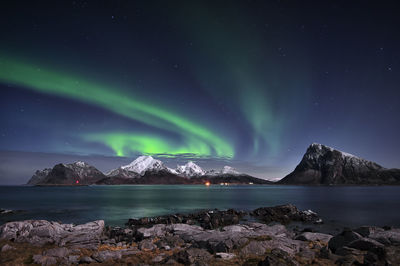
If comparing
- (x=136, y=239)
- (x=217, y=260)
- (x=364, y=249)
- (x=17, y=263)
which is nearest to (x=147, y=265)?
(x=217, y=260)

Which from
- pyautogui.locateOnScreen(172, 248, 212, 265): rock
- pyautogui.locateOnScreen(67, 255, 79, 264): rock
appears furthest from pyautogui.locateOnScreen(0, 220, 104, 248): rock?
pyautogui.locateOnScreen(172, 248, 212, 265): rock

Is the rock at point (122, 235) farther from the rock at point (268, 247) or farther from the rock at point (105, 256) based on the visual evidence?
the rock at point (268, 247)

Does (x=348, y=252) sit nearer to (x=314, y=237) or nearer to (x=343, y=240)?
(x=343, y=240)

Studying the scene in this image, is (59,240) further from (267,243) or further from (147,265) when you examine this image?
(267,243)

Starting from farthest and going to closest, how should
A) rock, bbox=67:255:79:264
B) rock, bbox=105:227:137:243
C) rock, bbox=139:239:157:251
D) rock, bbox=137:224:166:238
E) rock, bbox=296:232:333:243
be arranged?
rock, bbox=137:224:166:238
rock, bbox=105:227:137:243
rock, bbox=296:232:333:243
rock, bbox=139:239:157:251
rock, bbox=67:255:79:264

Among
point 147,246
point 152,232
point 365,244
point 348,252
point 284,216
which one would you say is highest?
point 365,244

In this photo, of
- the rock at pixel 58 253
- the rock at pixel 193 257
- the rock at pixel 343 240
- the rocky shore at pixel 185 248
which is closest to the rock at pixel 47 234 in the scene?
the rocky shore at pixel 185 248

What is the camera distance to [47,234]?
91.2ft

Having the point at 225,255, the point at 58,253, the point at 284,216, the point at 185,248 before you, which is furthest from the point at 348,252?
the point at 284,216

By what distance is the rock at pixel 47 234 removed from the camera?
994 inches

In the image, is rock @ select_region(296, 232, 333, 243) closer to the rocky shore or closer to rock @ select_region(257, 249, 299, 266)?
the rocky shore

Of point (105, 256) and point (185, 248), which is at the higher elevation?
point (105, 256)

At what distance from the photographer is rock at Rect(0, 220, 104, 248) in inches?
994

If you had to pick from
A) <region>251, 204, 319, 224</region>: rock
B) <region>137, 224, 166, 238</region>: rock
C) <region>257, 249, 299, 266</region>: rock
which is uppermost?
<region>257, 249, 299, 266</region>: rock
